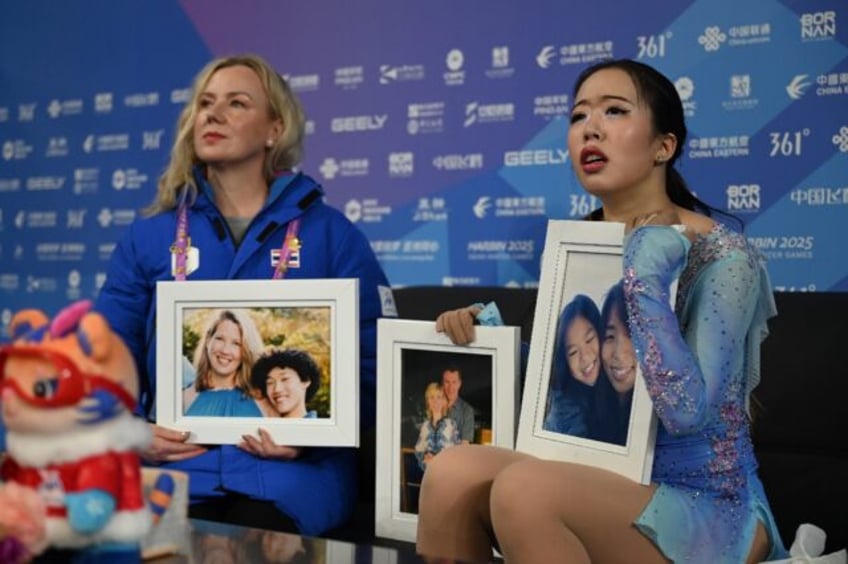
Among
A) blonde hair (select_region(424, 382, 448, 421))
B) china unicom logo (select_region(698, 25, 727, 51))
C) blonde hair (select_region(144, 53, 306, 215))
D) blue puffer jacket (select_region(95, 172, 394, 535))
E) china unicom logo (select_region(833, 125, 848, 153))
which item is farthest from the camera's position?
china unicom logo (select_region(698, 25, 727, 51))

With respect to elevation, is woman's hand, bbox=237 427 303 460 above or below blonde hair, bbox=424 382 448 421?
below

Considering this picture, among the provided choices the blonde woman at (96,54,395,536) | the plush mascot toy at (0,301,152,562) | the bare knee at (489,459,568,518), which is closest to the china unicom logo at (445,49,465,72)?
the blonde woman at (96,54,395,536)

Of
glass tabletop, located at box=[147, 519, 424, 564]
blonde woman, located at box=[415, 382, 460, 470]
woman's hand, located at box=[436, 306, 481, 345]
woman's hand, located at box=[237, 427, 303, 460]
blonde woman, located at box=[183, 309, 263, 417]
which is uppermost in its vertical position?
woman's hand, located at box=[436, 306, 481, 345]

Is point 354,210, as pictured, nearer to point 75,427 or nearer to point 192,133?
point 192,133

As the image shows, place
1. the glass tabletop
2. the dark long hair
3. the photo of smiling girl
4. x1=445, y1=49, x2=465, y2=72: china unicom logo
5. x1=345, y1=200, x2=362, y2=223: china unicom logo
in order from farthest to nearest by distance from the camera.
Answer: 1. x1=345, y1=200, x2=362, y2=223: china unicom logo
2. x1=445, y1=49, x2=465, y2=72: china unicom logo
3. the dark long hair
4. the photo of smiling girl
5. the glass tabletop

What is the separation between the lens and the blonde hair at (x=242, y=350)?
7.03 feet

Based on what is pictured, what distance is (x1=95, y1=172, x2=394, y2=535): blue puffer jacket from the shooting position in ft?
7.70

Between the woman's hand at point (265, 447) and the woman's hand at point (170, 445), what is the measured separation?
0.10m

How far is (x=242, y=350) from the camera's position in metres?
2.15

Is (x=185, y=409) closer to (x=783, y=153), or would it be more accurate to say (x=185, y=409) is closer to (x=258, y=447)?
(x=258, y=447)

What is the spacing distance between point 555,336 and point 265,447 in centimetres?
67

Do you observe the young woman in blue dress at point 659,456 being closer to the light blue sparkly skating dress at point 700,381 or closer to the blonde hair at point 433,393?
the light blue sparkly skating dress at point 700,381

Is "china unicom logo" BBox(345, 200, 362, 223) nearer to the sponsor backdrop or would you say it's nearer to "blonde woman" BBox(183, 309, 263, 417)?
the sponsor backdrop

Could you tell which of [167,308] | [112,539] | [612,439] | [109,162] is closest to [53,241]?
[109,162]
